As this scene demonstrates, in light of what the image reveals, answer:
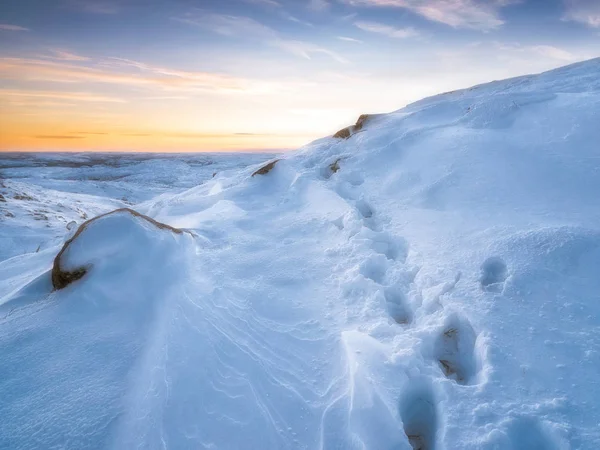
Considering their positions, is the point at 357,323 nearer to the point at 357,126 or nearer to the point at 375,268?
the point at 375,268

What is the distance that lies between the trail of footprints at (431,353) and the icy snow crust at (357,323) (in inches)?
0.8

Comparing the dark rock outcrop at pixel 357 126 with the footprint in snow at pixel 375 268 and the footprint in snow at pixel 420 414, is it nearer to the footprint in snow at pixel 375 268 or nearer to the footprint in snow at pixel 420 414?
the footprint in snow at pixel 375 268

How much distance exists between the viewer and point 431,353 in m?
3.18

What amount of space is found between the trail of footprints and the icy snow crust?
19 mm

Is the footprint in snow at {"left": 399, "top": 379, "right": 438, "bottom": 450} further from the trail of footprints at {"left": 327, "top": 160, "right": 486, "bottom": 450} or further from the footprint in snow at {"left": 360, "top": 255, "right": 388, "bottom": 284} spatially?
the footprint in snow at {"left": 360, "top": 255, "right": 388, "bottom": 284}

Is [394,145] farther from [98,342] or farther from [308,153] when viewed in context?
[98,342]

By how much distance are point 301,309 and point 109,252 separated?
9.06 ft

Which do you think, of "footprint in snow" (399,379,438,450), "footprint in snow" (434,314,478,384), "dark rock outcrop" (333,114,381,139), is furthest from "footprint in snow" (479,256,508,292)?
"dark rock outcrop" (333,114,381,139)

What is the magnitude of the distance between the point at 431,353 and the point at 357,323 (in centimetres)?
79

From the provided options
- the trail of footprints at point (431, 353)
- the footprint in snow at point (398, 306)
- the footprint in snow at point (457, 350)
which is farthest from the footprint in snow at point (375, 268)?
the footprint in snow at point (457, 350)

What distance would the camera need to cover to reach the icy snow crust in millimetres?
2621

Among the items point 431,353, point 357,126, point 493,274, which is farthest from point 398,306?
point 357,126

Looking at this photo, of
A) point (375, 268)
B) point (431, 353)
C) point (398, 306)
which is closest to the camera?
point (431, 353)

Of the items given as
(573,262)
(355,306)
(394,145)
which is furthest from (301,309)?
(394,145)
